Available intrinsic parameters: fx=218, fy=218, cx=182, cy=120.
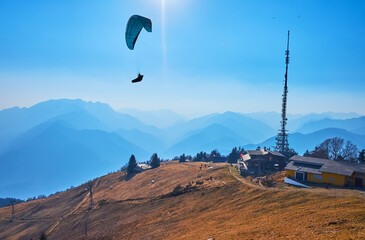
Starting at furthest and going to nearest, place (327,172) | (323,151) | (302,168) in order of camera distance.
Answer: (323,151) → (302,168) → (327,172)

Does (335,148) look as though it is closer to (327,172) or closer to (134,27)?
(327,172)

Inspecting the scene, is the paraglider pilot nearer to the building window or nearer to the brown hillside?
the brown hillside

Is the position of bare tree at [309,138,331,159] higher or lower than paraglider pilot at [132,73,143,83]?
lower

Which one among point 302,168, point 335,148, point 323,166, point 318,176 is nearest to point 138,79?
point 302,168

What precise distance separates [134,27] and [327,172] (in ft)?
125

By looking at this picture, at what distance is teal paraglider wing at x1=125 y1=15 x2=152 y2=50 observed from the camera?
2622 cm

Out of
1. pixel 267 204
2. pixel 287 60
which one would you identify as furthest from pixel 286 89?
pixel 267 204

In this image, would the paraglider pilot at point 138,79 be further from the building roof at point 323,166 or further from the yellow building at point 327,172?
the building roof at point 323,166

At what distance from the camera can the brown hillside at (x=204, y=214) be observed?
63.0ft

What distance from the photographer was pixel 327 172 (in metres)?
37.0

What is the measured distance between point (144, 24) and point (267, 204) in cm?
2765

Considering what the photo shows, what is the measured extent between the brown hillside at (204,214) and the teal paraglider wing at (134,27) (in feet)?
79.7

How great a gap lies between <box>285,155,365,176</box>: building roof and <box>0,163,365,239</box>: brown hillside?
6566mm

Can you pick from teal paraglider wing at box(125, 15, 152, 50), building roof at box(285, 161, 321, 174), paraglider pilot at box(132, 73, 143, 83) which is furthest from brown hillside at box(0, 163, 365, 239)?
teal paraglider wing at box(125, 15, 152, 50)
